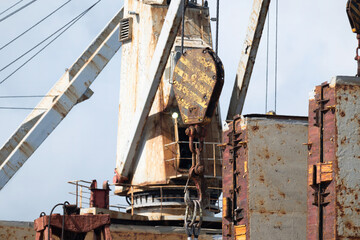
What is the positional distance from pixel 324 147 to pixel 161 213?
14.8 metres

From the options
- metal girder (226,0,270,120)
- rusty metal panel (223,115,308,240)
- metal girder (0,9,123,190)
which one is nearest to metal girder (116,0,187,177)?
metal girder (226,0,270,120)

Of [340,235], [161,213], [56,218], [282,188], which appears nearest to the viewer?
[340,235]

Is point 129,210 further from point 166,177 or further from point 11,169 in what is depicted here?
point 11,169

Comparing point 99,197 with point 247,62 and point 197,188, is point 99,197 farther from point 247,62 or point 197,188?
point 197,188

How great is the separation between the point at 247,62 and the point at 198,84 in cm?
917

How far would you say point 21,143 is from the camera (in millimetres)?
35156

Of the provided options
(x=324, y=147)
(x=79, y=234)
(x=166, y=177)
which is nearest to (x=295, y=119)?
(x=324, y=147)

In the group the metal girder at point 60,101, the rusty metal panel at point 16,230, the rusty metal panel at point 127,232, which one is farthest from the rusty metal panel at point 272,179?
the metal girder at point 60,101

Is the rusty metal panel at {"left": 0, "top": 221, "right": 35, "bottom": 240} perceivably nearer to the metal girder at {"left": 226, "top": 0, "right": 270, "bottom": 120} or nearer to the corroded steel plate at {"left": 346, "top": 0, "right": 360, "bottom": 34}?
the metal girder at {"left": 226, "top": 0, "right": 270, "bottom": 120}

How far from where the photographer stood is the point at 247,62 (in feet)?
116

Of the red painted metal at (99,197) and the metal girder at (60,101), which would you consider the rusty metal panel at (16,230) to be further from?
the metal girder at (60,101)

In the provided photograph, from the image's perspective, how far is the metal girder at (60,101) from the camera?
115ft

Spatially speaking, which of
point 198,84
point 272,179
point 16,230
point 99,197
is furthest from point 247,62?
point 16,230

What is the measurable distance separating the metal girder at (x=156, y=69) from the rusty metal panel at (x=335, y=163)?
13498mm
